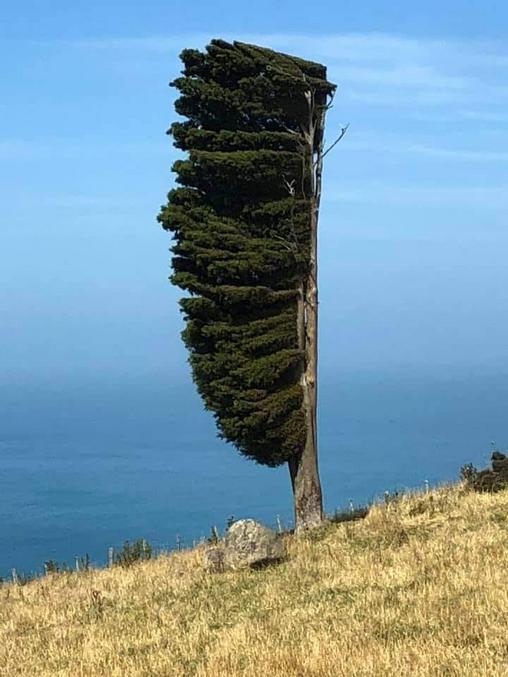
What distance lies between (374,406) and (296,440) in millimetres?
172394

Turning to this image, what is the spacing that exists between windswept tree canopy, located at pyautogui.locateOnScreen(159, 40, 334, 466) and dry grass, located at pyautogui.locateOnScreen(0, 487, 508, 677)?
351 cm

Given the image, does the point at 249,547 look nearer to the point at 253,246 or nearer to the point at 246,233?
the point at 253,246

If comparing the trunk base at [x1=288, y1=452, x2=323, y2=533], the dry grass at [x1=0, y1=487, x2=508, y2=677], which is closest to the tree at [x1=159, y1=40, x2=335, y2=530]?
the trunk base at [x1=288, y1=452, x2=323, y2=533]

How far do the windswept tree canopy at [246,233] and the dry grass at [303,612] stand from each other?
11.5ft

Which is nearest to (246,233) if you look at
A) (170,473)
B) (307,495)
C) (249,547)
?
(307,495)

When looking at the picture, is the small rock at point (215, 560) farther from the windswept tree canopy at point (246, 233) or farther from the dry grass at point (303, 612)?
the windswept tree canopy at point (246, 233)

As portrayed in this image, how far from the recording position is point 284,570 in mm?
15523

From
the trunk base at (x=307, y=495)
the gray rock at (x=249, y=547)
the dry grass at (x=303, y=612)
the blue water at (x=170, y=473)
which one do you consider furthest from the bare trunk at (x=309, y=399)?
the blue water at (x=170, y=473)

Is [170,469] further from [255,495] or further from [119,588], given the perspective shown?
[119,588]

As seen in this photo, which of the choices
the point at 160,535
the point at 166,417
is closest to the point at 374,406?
the point at 166,417

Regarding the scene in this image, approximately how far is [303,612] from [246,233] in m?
11.5

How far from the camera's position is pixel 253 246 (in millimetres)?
21312

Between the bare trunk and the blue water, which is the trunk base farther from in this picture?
the blue water

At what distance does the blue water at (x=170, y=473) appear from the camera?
55.8 meters
